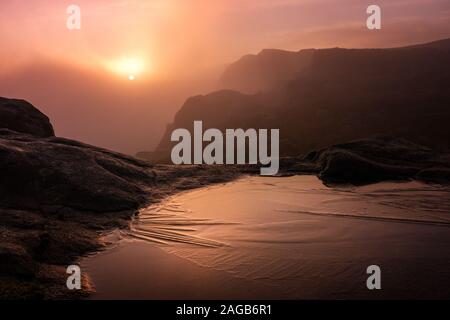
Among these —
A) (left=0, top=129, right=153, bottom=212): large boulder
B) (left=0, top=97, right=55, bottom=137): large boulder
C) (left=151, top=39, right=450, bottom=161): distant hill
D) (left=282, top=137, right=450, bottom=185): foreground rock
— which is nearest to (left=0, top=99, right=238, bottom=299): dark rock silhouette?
(left=0, top=129, right=153, bottom=212): large boulder

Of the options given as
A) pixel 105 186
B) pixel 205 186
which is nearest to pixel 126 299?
pixel 105 186

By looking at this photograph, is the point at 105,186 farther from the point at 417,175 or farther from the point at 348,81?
the point at 348,81

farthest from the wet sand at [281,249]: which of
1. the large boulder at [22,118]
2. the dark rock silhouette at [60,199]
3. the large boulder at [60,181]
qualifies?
the large boulder at [22,118]

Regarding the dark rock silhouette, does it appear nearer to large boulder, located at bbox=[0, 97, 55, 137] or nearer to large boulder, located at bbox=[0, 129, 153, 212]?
large boulder, located at bbox=[0, 129, 153, 212]

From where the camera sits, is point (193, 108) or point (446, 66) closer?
point (446, 66)

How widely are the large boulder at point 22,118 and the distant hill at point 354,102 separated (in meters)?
47.7

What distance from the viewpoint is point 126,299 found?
242 inches

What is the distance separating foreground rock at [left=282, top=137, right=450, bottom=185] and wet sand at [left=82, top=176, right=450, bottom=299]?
3.48 meters

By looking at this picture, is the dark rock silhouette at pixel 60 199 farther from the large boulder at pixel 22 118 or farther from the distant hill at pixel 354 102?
the distant hill at pixel 354 102

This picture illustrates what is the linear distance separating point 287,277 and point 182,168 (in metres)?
12.5

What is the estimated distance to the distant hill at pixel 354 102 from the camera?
7519 cm

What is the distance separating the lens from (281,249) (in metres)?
8.46

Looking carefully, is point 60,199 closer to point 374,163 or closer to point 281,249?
point 281,249
